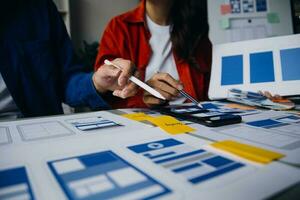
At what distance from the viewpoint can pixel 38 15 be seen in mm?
854

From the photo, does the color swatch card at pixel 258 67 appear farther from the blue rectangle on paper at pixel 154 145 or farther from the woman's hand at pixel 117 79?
the blue rectangle on paper at pixel 154 145

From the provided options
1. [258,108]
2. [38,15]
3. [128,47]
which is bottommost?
[258,108]

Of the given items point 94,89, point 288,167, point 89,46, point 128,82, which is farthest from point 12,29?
point 89,46

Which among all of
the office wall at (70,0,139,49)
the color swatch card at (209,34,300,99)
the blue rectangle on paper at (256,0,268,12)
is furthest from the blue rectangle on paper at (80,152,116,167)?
the office wall at (70,0,139,49)

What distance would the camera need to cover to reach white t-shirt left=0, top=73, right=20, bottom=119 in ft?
2.45

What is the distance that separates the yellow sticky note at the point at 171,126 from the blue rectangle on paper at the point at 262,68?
0.33 meters

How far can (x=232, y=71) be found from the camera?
716mm

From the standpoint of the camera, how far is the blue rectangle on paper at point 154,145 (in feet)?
1.04

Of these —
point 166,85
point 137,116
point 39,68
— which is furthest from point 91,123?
point 39,68

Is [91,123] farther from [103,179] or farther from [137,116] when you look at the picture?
[103,179]

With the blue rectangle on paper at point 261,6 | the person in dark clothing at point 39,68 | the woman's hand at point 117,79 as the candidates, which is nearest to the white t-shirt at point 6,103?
the person in dark clothing at point 39,68

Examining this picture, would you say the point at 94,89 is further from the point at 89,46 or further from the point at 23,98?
the point at 89,46

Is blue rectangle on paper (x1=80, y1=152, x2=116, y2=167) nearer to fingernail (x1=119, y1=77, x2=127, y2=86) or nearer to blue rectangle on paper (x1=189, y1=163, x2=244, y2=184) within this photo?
blue rectangle on paper (x1=189, y1=163, x2=244, y2=184)

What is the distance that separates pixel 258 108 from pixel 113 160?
414mm
